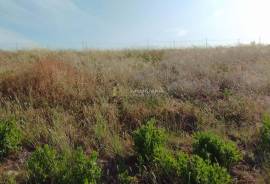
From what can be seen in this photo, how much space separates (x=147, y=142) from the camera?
4668 millimetres

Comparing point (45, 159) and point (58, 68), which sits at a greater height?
point (58, 68)

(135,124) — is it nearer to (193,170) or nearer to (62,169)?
(62,169)

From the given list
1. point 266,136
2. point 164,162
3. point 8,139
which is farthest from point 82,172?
point 266,136

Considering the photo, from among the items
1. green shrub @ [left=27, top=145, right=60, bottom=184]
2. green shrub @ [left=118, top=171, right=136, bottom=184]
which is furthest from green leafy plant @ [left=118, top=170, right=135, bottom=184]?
green shrub @ [left=27, top=145, right=60, bottom=184]

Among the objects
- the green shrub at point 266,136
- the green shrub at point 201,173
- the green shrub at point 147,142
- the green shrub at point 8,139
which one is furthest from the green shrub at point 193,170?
the green shrub at point 8,139

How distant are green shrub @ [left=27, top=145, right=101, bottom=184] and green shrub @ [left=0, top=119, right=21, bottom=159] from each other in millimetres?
783

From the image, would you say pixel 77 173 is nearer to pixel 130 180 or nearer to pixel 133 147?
pixel 130 180

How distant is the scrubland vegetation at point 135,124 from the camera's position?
429 cm

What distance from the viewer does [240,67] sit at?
29.6 ft

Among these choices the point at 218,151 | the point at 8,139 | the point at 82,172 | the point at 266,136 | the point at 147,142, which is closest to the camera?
the point at 82,172

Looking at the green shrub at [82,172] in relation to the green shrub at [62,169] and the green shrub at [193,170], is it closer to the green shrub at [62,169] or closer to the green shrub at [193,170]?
the green shrub at [62,169]

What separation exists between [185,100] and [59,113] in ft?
8.21

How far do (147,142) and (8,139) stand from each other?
207 centimetres

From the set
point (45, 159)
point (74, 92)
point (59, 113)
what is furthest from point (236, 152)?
point (74, 92)
